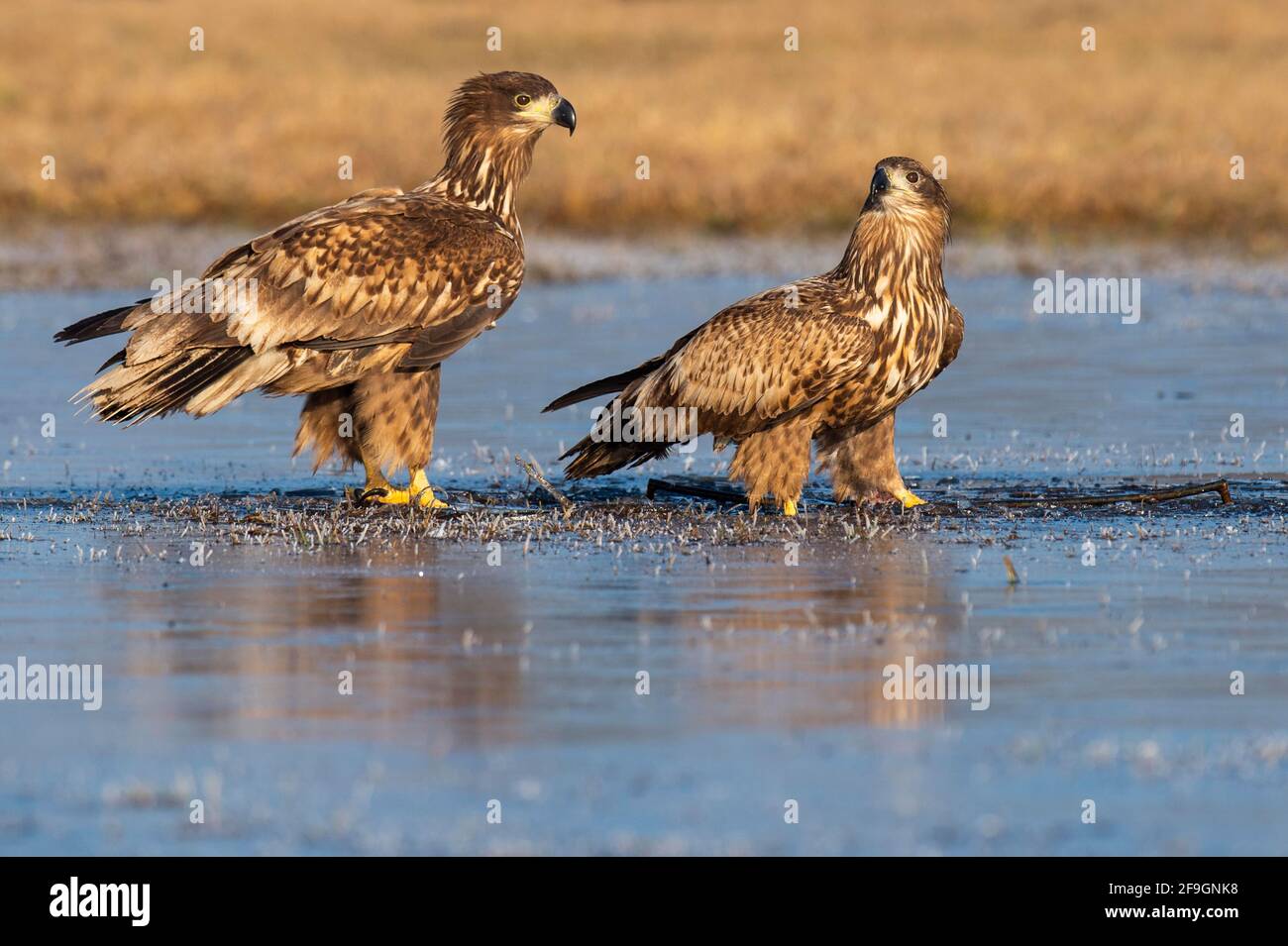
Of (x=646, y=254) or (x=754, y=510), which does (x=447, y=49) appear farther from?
(x=754, y=510)

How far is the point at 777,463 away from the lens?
1202 cm

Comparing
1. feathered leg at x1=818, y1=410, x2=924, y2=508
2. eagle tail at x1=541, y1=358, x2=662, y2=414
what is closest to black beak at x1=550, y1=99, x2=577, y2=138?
eagle tail at x1=541, y1=358, x2=662, y2=414

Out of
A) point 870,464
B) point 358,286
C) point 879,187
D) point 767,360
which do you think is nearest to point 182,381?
point 358,286

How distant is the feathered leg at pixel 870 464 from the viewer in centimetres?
1230

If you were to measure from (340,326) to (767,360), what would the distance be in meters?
2.03

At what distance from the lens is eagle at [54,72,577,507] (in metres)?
12.2

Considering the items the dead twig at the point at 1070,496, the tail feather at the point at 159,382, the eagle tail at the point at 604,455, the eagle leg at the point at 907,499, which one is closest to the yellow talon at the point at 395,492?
the eagle tail at the point at 604,455

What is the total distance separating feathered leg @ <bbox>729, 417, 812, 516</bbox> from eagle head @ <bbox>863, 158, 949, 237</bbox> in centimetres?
106

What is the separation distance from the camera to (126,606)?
960cm

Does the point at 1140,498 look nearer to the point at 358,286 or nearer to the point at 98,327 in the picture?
the point at 358,286

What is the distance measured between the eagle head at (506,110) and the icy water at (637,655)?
1.87 meters

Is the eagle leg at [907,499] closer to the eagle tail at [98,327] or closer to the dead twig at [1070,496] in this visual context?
the dead twig at [1070,496]

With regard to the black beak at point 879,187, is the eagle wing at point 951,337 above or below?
below

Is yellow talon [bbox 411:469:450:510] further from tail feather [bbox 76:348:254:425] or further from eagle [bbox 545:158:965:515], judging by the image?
tail feather [bbox 76:348:254:425]
